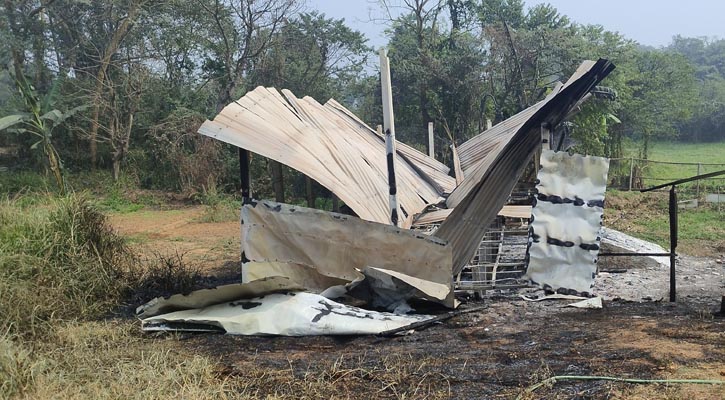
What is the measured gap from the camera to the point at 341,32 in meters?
21.6

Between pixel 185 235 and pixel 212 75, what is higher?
pixel 212 75

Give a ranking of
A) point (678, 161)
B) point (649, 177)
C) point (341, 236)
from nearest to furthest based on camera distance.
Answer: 1. point (341, 236)
2. point (649, 177)
3. point (678, 161)

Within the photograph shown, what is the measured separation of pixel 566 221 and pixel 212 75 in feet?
52.3

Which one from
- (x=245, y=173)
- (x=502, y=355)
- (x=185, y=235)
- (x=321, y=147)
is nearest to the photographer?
(x=502, y=355)

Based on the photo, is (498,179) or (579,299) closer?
(579,299)

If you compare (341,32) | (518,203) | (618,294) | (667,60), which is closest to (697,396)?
(618,294)

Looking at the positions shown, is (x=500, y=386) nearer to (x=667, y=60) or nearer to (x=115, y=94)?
(x=115, y=94)

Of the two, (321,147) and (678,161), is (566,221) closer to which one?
(321,147)

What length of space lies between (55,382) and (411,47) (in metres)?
18.5

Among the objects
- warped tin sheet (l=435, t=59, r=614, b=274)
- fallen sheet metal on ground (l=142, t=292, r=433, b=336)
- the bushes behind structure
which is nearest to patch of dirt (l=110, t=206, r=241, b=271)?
the bushes behind structure

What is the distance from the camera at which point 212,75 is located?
19.6m

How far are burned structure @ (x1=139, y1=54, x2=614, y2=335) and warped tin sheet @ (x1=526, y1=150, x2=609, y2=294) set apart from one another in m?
0.04

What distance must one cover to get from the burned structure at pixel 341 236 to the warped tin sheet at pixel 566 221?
0.04 m

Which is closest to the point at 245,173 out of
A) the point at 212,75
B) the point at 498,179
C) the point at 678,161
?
the point at 498,179
